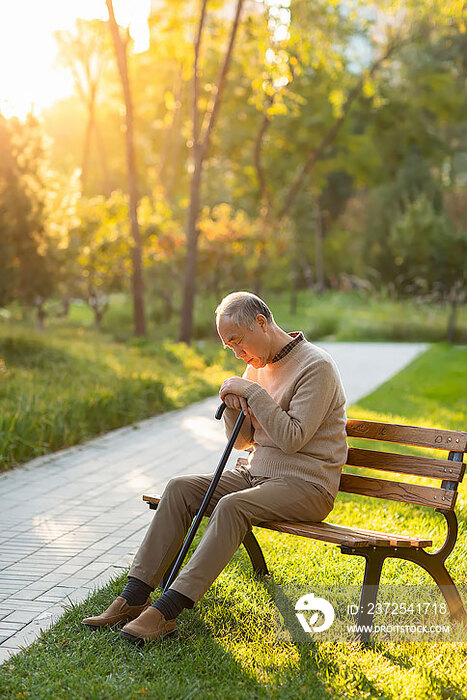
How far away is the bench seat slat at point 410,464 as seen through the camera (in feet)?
13.5

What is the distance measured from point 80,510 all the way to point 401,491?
2.75m

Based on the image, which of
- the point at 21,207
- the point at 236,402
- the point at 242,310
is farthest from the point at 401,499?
the point at 21,207

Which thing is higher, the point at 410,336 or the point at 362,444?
the point at 362,444

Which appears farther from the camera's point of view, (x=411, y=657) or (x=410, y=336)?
(x=410, y=336)

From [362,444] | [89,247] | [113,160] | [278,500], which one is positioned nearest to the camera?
[278,500]

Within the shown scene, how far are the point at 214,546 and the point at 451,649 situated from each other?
3.46 ft

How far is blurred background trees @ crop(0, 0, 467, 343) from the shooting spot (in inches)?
631

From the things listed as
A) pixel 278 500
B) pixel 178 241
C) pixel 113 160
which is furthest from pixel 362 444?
pixel 113 160

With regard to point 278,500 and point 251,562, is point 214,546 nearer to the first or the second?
point 278,500

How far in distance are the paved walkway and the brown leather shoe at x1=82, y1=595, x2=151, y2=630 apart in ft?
0.88

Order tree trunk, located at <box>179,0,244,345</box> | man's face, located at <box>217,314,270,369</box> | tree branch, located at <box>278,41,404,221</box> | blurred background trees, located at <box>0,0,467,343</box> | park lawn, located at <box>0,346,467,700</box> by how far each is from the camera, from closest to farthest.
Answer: park lawn, located at <box>0,346,467,700</box> < man's face, located at <box>217,314,270,369</box> < blurred background trees, located at <box>0,0,467,343</box> < tree trunk, located at <box>179,0,244,345</box> < tree branch, located at <box>278,41,404,221</box>

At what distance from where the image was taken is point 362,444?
930 cm

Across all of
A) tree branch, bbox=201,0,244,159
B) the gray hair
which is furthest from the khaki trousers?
tree branch, bbox=201,0,244,159

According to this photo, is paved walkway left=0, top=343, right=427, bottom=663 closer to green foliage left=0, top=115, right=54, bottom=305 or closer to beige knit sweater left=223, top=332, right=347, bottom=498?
beige knit sweater left=223, top=332, right=347, bottom=498
